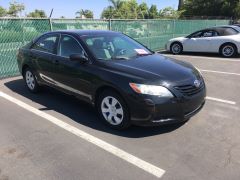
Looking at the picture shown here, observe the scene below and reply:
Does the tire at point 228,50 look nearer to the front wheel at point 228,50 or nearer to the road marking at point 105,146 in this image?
the front wheel at point 228,50

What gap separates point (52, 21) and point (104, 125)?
5.41m

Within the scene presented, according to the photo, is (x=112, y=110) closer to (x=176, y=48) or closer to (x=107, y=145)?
(x=107, y=145)

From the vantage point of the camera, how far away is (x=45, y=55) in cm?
548

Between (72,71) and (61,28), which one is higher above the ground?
(61,28)

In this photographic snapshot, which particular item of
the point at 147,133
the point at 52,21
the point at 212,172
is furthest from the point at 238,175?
the point at 52,21

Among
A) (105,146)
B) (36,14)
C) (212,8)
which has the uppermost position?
(36,14)

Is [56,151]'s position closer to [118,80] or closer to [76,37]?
[118,80]

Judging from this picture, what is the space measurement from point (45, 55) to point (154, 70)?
2.48m

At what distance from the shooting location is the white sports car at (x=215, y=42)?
11.5m

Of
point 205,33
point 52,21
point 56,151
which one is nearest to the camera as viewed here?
point 56,151

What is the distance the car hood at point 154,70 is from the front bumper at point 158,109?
0.27 meters

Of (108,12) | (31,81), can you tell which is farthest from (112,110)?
(108,12)

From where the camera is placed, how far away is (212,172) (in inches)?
124

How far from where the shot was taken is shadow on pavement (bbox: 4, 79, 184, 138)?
420cm
